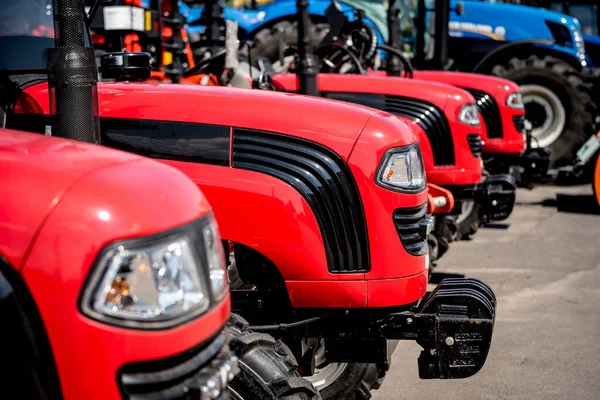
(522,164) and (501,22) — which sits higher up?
(501,22)

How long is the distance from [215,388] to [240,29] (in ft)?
39.5

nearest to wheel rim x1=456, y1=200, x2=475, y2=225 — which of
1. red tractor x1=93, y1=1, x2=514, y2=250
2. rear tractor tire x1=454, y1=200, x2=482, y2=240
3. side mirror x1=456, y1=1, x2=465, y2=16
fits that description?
rear tractor tire x1=454, y1=200, x2=482, y2=240

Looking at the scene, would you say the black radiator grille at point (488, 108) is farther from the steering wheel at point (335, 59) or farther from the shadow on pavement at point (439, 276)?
the shadow on pavement at point (439, 276)

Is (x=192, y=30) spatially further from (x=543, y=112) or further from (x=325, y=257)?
(x=325, y=257)

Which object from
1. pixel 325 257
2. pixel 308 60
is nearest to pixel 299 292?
pixel 325 257

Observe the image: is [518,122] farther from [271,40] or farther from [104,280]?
[104,280]

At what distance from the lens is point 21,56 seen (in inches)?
153

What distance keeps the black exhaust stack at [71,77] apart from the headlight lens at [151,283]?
43.2 inches

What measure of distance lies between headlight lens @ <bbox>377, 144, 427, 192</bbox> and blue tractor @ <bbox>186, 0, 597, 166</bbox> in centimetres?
783

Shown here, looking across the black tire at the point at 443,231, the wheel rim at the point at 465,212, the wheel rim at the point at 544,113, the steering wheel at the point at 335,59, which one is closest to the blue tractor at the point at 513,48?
the wheel rim at the point at 544,113

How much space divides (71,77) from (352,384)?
2005 millimetres

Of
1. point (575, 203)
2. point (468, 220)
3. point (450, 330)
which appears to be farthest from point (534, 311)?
point (575, 203)

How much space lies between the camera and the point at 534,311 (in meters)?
6.15

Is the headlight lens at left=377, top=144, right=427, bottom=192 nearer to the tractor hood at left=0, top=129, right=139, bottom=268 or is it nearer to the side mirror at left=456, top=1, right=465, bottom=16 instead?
the tractor hood at left=0, top=129, right=139, bottom=268
